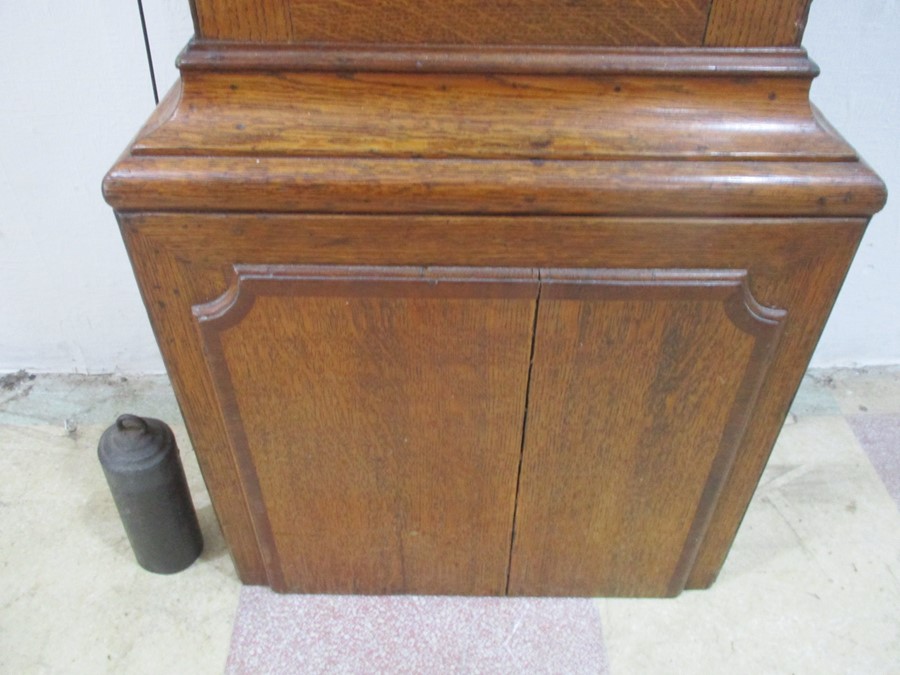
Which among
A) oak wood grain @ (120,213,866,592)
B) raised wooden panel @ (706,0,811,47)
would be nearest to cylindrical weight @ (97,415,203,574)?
oak wood grain @ (120,213,866,592)

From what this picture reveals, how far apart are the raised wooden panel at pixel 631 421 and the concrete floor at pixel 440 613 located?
0.08m

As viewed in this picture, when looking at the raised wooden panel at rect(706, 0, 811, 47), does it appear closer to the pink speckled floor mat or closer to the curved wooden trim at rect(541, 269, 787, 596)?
the curved wooden trim at rect(541, 269, 787, 596)

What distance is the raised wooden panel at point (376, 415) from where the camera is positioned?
0.85 m

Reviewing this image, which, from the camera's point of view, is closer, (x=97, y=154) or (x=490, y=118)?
(x=490, y=118)

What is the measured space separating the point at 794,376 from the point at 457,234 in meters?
0.48

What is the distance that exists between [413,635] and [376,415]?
1.47ft

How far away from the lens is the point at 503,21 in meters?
0.75

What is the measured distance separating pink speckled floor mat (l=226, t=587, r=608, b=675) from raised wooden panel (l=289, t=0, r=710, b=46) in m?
0.89

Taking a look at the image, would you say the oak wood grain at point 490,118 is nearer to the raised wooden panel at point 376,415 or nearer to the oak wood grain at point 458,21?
the oak wood grain at point 458,21

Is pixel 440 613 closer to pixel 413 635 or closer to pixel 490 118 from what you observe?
pixel 413 635

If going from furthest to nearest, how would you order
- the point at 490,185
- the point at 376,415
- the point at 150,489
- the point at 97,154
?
the point at 97,154 < the point at 150,489 < the point at 376,415 < the point at 490,185

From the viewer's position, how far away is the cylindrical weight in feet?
3.72

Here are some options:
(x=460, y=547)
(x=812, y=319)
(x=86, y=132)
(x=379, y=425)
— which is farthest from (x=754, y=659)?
(x=86, y=132)

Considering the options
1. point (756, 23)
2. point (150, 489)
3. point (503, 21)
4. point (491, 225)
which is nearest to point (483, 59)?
point (503, 21)
